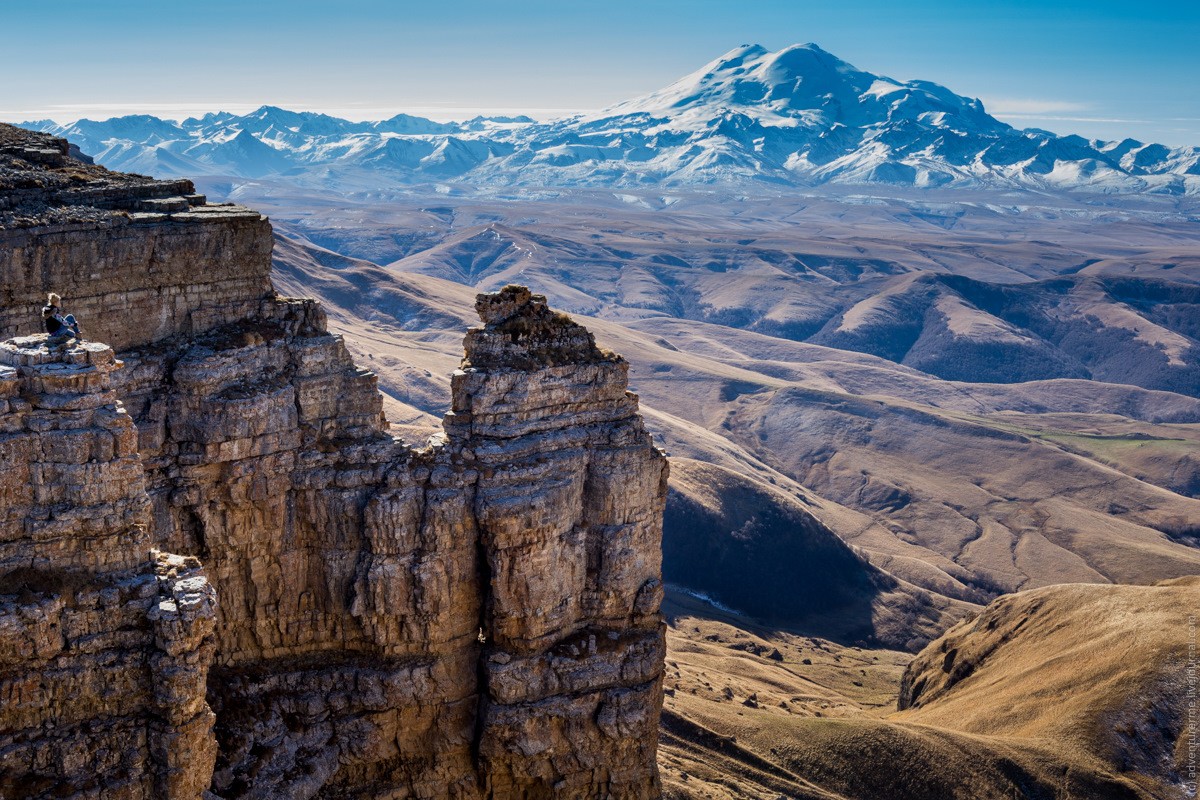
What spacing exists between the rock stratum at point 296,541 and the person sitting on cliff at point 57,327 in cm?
48

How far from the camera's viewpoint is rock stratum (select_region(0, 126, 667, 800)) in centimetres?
3184

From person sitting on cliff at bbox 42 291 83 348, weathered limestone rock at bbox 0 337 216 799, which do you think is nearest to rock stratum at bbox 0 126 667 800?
weathered limestone rock at bbox 0 337 216 799

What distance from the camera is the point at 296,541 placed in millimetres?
42906

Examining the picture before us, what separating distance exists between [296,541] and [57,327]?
13.0 metres

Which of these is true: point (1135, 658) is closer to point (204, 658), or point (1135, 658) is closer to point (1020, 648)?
point (1020, 648)

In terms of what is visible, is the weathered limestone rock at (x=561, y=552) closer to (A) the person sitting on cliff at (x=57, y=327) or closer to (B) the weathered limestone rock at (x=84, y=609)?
(B) the weathered limestone rock at (x=84, y=609)

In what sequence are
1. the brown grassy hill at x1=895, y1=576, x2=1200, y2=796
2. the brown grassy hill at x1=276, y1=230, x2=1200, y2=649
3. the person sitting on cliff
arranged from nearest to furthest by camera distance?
the person sitting on cliff → the brown grassy hill at x1=895, y1=576, x2=1200, y2=796 → the brown grassy hill at x1=276, y1=230, x2=1200, y2=649

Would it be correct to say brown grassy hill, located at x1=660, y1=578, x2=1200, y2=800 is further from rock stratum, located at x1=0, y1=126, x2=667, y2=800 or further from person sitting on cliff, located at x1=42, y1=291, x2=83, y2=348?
person sitting on cliff, located at x1=42, y1=291, x2=83, y2=348

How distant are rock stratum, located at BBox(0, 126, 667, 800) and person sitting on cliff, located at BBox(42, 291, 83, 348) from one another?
0.48m

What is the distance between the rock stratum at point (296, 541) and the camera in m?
31.8

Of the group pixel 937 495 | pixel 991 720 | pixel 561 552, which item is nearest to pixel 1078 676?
pixel 991 720

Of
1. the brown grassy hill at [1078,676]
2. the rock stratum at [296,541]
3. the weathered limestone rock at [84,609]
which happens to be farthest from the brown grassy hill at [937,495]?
the weathered limestone rock at [84,609]

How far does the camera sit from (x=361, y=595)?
141ft

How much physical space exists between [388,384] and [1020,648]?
332 feet
